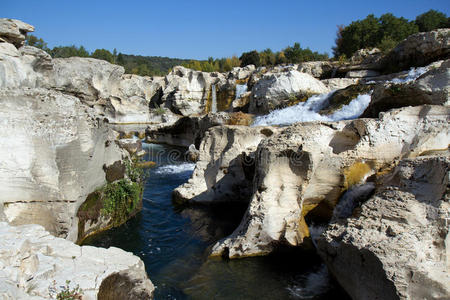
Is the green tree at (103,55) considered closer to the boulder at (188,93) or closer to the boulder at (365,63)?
the boulder at (188,93)

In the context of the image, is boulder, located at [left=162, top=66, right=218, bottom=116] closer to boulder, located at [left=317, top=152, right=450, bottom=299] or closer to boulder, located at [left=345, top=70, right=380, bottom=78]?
boulder, located at [left=345, top=70, right=380, bottom=78]

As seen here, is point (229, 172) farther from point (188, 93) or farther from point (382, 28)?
point (382, 28)

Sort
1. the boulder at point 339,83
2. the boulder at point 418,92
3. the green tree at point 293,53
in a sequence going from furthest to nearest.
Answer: the green tree at point 293,53, the boulder at point 339,83, the boulder at point 418,92

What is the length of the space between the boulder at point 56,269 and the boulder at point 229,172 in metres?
4.73

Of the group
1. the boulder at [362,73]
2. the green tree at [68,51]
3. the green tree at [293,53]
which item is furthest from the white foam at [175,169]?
the green tree at [68,51]

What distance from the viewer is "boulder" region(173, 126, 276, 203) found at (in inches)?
342

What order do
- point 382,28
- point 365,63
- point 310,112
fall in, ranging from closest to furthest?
point 310,112 < point 365,63 < point 382,28

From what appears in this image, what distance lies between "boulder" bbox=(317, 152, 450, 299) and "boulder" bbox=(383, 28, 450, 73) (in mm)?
13406

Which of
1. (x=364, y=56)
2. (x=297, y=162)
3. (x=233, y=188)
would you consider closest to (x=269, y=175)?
(x=297, y=162)

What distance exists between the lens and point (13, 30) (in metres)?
13.9

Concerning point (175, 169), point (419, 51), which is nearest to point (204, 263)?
point (175, 169)

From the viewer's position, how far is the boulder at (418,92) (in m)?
7.57

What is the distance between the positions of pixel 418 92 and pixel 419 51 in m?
9.85

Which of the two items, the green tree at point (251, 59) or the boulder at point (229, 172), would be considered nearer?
the boulder at point (229, 172)
